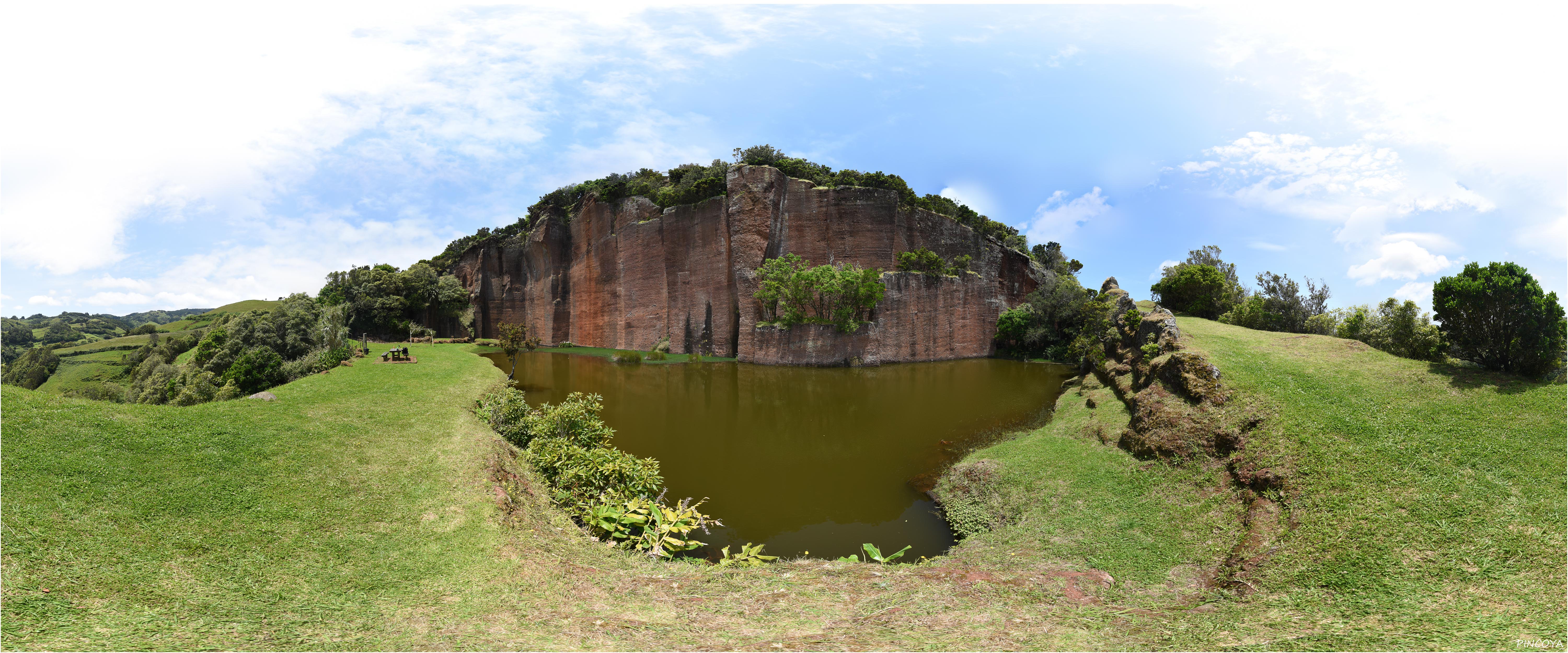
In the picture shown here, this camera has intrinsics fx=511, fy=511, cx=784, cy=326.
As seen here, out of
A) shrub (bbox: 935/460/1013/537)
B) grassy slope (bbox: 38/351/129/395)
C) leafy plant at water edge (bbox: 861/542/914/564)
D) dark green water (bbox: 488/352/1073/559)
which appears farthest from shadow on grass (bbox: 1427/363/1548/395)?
grassy slope (bbox: 38/351/129/395)

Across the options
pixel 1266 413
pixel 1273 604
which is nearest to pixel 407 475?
pixel 1273 604

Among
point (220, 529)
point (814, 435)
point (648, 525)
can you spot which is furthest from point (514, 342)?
point (220, 529)

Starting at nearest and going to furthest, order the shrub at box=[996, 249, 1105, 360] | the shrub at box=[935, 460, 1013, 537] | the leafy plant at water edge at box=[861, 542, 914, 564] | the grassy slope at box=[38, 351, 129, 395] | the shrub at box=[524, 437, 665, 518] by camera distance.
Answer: the leafy plant at water edge at box=[861, 542, 914, 564], the shrub at box=[524, 437, 665, 518], the shrub at box=[935, 460, 1013, 537], the grassy slope at box=[38, 351, 129, 395], the shrub at box=[996, 249, 1105, 360]

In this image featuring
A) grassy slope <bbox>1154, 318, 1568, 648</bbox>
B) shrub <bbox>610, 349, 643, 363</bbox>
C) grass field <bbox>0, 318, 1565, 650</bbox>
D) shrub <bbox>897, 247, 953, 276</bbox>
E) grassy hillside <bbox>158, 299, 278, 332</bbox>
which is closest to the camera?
grass field <bbox>0, 318, 1565, 650</bbox>

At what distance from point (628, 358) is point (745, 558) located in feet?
91.7

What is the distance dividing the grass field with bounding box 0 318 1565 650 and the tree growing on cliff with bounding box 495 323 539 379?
53.7ft

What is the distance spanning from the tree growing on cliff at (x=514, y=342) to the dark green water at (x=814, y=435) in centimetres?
477

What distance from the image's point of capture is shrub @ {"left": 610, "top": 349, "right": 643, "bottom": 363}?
3259 cm

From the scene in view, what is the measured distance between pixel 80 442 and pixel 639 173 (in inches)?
1617

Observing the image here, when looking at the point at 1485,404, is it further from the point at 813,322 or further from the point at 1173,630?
the point at 813,322

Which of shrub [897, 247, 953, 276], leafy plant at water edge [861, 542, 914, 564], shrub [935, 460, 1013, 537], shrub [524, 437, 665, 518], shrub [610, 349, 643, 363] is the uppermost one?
shrub [897, 247, 953, 276]

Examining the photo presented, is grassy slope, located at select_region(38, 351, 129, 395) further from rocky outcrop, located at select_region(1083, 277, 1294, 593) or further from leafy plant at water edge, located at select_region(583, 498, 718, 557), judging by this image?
rocky outcrop, located at select_region(1083, 277, 1294, 593)

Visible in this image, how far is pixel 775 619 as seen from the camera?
15.2ft

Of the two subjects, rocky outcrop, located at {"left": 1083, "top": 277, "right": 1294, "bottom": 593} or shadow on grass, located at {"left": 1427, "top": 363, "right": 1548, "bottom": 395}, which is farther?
shadow on grass, located at {"left": 1427, "top": 363, "right": 1548, "bottom": 395}
